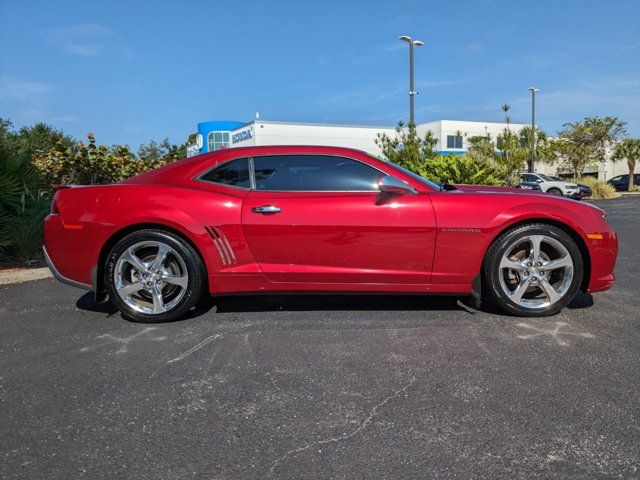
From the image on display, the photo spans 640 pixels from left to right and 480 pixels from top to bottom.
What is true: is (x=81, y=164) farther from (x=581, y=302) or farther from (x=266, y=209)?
(x=581, y=302)

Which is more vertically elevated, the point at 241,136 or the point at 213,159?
the point at 241,136

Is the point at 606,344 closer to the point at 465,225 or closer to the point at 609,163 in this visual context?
the point at 465,225

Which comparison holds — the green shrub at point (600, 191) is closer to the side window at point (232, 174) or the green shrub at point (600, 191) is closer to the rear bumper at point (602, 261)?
the rear bumper at point (602, 261)

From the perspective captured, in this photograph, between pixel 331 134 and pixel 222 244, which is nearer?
pixel 222 244

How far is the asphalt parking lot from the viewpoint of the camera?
186 centimetres

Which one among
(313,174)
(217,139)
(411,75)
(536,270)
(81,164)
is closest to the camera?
(536,270)

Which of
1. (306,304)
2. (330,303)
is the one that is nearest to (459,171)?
(330,303)

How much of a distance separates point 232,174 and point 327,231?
0.96 metres

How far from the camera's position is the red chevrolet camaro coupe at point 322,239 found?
3.55m

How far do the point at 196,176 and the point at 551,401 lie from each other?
2.98 metres

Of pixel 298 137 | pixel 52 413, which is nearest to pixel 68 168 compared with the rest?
pixel 52 413

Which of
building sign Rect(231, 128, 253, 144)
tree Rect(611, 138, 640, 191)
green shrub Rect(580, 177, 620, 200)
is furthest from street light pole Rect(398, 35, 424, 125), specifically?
tree Rect(611, 138, 640, 191)

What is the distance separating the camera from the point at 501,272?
3607mm

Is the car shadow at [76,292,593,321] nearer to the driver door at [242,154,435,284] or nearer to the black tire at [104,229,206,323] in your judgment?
the black tire at [104,229,206,323]
